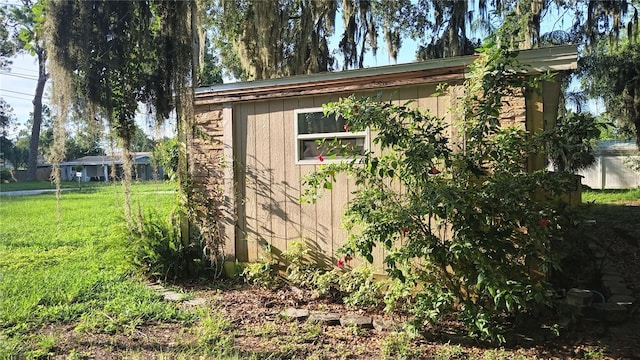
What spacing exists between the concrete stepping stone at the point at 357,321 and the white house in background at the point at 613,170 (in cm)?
1567

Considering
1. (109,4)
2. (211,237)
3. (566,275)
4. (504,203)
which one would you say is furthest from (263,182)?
(566,275)

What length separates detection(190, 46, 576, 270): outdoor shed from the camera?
13.4ft

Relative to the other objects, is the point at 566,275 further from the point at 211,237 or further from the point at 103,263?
the point at 103,263

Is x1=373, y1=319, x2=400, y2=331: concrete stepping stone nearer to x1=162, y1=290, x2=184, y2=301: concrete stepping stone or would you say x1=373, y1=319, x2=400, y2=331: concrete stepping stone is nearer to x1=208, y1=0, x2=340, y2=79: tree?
x1=162, y1=290, x2=184, y2=301: concrete stepping stone

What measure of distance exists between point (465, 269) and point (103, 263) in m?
4.49

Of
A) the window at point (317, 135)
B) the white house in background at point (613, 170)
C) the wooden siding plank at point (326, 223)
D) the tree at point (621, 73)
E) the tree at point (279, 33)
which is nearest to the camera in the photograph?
the window at point (317, 135)

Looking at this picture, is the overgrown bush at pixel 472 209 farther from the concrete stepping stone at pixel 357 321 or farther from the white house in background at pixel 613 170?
the white house in background at pixel 613 170

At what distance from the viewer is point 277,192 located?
16.0 ft

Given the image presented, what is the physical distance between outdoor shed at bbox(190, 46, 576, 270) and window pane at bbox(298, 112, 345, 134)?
1cm

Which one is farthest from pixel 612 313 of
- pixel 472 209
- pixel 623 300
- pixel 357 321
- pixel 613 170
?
pixel 613 170

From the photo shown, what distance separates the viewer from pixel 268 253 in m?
4.89

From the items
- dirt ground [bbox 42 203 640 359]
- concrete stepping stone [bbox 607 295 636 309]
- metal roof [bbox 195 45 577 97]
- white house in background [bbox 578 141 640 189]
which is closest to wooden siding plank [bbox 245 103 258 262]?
metal roof [bbox 195 45 577 97]

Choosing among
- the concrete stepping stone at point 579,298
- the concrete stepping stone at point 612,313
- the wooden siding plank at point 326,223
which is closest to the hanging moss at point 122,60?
the wooden siding plank at point 326,223

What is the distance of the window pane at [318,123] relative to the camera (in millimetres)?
4473
